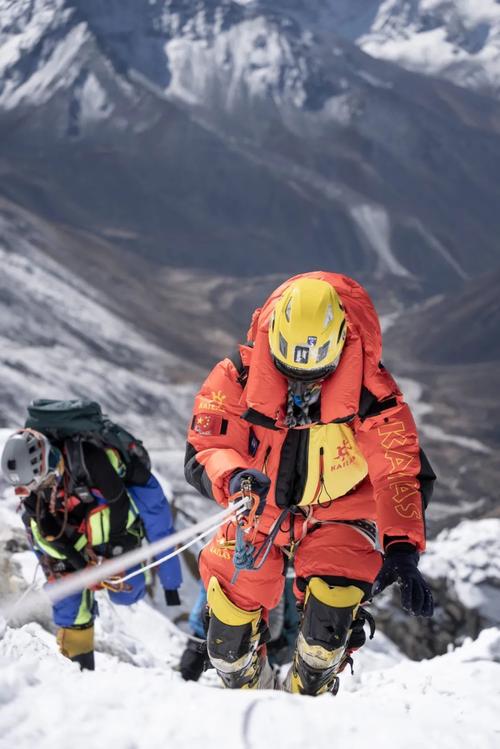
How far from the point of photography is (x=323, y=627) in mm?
5773

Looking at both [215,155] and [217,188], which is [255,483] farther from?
[215,155]

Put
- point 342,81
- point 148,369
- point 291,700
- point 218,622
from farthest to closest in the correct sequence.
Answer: point 342,81, point 148,369, point 218,622, point 291,700

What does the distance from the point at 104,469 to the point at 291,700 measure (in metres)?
3.99

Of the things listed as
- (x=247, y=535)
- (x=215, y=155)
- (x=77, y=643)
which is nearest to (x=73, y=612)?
(x=77, y=643)

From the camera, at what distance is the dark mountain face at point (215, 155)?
15212cm

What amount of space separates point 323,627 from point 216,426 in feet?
5.16

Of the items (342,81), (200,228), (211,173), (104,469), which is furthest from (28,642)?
(342,81)

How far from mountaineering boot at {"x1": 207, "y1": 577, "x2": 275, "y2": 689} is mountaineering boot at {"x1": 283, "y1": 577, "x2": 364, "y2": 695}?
0.34 meters

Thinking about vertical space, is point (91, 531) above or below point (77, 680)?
below

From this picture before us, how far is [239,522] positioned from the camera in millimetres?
5480

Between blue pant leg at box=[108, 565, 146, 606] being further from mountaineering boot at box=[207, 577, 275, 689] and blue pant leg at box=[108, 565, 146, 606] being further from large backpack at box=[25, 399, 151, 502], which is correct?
mountaineering boot at box=[207, 577, 275, 689]

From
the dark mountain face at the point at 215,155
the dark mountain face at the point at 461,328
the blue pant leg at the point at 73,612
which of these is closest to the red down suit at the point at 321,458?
the blue pant leg at the point at 73,612

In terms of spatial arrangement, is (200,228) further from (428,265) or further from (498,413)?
(498,413)

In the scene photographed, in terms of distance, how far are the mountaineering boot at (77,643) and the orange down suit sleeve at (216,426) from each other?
101 inches
